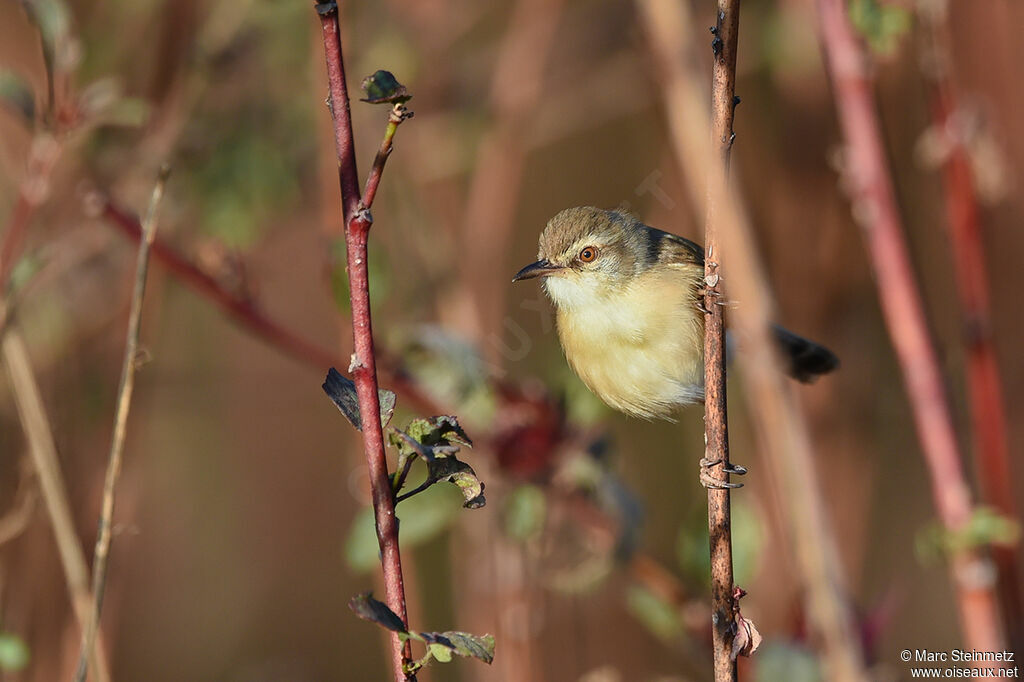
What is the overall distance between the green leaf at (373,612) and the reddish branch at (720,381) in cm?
53

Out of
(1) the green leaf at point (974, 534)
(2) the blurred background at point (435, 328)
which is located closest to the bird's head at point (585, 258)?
(2) the blurred background at point (435, 328)

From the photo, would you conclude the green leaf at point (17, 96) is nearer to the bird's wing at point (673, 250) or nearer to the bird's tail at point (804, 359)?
the bird's wing at point (673, 250)

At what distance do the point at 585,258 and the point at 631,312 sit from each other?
0.80 ft

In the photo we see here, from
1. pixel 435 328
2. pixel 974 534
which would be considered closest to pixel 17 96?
pixel 435 328

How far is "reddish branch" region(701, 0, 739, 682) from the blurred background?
0.30 metres

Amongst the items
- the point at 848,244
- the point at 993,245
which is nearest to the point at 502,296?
the point at 848,244

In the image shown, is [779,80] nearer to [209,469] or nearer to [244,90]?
[244,90]

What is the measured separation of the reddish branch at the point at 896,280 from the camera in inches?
89.6

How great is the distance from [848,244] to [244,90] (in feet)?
7.62

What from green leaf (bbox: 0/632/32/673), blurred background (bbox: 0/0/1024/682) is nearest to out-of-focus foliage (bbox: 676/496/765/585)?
blurred background (bbox: 0/0/1024/682)

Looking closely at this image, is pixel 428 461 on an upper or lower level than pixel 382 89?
lower

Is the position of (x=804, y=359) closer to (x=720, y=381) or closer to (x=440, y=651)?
(x=720, y=381)

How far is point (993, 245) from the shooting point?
3979mm

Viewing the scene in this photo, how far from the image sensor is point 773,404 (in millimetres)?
1590
